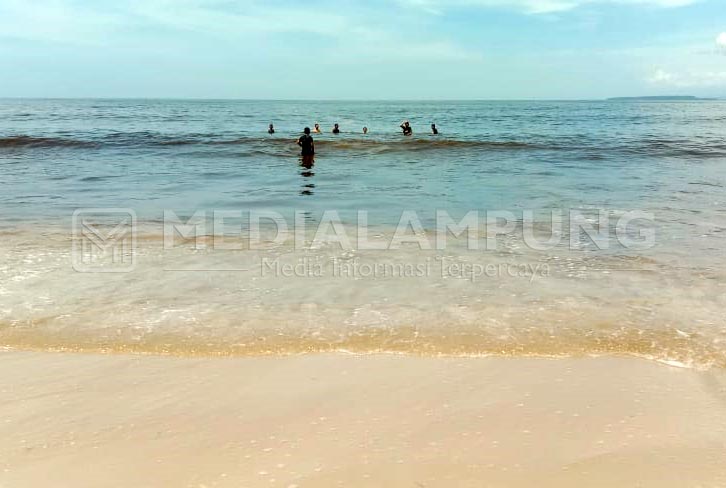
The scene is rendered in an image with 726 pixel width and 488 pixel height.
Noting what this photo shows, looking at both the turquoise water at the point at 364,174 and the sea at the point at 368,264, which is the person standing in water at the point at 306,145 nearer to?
the turquoise water at the point at 364,174

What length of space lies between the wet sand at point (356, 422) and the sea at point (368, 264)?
34 cm

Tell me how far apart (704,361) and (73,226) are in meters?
8.62

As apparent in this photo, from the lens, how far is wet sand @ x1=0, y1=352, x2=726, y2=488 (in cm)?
268

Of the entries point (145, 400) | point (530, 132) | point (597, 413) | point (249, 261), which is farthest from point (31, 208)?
point (530, 132)

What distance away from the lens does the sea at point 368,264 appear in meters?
4.41

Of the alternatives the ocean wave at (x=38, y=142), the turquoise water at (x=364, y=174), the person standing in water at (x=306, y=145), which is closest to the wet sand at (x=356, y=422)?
the turquoise water at (x=364, y=174)

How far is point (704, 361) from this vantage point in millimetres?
3965

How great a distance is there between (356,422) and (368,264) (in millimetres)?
3565

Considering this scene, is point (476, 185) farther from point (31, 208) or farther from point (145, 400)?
point (145, 400)

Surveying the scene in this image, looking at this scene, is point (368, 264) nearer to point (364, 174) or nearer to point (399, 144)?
point (364, 174)

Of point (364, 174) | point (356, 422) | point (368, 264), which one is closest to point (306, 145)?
point (364, 174)

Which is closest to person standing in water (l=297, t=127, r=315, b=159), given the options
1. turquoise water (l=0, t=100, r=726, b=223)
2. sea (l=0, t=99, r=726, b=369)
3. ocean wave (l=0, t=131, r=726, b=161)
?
turquoise water (l=0, t=100, r=726, b=223)

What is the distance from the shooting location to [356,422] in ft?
10.2

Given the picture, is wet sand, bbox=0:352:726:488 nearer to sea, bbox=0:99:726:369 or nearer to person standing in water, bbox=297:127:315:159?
sea, bbox=0:99:726:369
